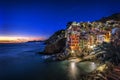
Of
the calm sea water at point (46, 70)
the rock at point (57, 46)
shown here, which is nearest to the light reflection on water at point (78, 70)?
the calm sea water at point (46, 70)

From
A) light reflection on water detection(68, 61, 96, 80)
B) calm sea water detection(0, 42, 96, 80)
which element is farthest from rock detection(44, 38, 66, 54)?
light reflection on water detection(68, 61, 96, 80)

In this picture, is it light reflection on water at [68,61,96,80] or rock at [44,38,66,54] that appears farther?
rock at [44,38,66,54]

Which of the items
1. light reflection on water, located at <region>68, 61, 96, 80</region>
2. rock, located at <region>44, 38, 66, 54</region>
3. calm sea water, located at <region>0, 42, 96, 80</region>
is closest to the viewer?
light reflection on water, located at <region>68, 61, 96, 80</region>

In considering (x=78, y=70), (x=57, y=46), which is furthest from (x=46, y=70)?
(x=57, y=46)

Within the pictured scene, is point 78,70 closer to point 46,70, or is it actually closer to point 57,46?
point 46,70

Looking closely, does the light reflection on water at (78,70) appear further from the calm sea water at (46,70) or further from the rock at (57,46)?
the rock at (57,46)

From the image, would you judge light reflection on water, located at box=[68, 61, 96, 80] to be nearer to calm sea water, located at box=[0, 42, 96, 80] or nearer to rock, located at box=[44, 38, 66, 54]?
calm sea water, located at box=[0, 42, 96, 80]

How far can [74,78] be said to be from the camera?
35000mm

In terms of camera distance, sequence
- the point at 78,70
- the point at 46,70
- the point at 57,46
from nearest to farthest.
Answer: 1. the point at 78,70
2. the point at 46,70
3. the point at 57,46

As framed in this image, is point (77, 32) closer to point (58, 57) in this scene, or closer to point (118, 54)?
point (58, 57)

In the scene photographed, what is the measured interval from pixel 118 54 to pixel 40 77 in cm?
1465

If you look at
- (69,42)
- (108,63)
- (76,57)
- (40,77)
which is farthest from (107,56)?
(69,42)

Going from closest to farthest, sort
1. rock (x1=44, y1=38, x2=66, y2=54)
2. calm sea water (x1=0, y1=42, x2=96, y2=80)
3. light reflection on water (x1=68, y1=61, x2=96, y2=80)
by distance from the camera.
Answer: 1. light reflection on water (x1=68, y1=61, x2=96, y2=80)
2. calm sea water (x1=0, y1=42, x2=96, y2=80)
3. rock (x1=44, y1=38, x2=66, y2=54)

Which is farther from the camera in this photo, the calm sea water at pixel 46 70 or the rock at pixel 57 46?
the rock at pixel 57 46
